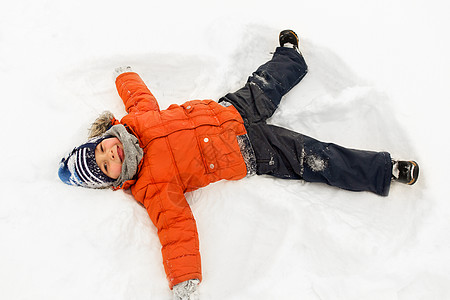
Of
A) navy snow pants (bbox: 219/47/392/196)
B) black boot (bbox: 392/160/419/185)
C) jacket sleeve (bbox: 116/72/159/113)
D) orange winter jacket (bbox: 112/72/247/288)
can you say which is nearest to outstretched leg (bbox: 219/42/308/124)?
navy snow pants (bbox: 219/47/392/196)

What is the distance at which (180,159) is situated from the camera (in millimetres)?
1723

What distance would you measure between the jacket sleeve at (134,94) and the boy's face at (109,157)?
34 cm

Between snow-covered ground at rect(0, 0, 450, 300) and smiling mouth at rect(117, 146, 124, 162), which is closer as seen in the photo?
snow-covered ground at rect(0, 0, 450, 300)

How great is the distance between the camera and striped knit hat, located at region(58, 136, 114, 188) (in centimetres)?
160

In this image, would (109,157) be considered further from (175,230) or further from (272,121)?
(272,121)

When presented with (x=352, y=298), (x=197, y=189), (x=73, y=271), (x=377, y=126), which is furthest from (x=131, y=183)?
(x=377, y=126)

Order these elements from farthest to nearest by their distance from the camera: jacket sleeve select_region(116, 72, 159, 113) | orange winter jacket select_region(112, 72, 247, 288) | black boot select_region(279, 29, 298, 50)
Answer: black boot select_region(279, 29, 298, 50)
jacket sleeve select_region(116, 72, 159, 113)
orange winter jacket select_region(112, 72, 247, 288)

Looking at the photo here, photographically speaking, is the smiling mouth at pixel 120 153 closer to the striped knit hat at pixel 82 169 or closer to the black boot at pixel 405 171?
the striped knit hat at pixel 82 169

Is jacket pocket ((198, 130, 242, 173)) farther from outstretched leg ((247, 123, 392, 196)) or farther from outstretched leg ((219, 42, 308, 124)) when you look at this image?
outstretched leg ((219, 42, 308, 124))

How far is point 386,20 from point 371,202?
1286 mm

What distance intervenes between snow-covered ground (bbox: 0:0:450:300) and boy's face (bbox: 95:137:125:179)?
117 mm

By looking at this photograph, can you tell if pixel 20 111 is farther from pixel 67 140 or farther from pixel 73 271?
pixel 73 271

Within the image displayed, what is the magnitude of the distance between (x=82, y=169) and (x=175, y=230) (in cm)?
55

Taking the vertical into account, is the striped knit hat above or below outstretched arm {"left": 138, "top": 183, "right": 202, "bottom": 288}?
above
